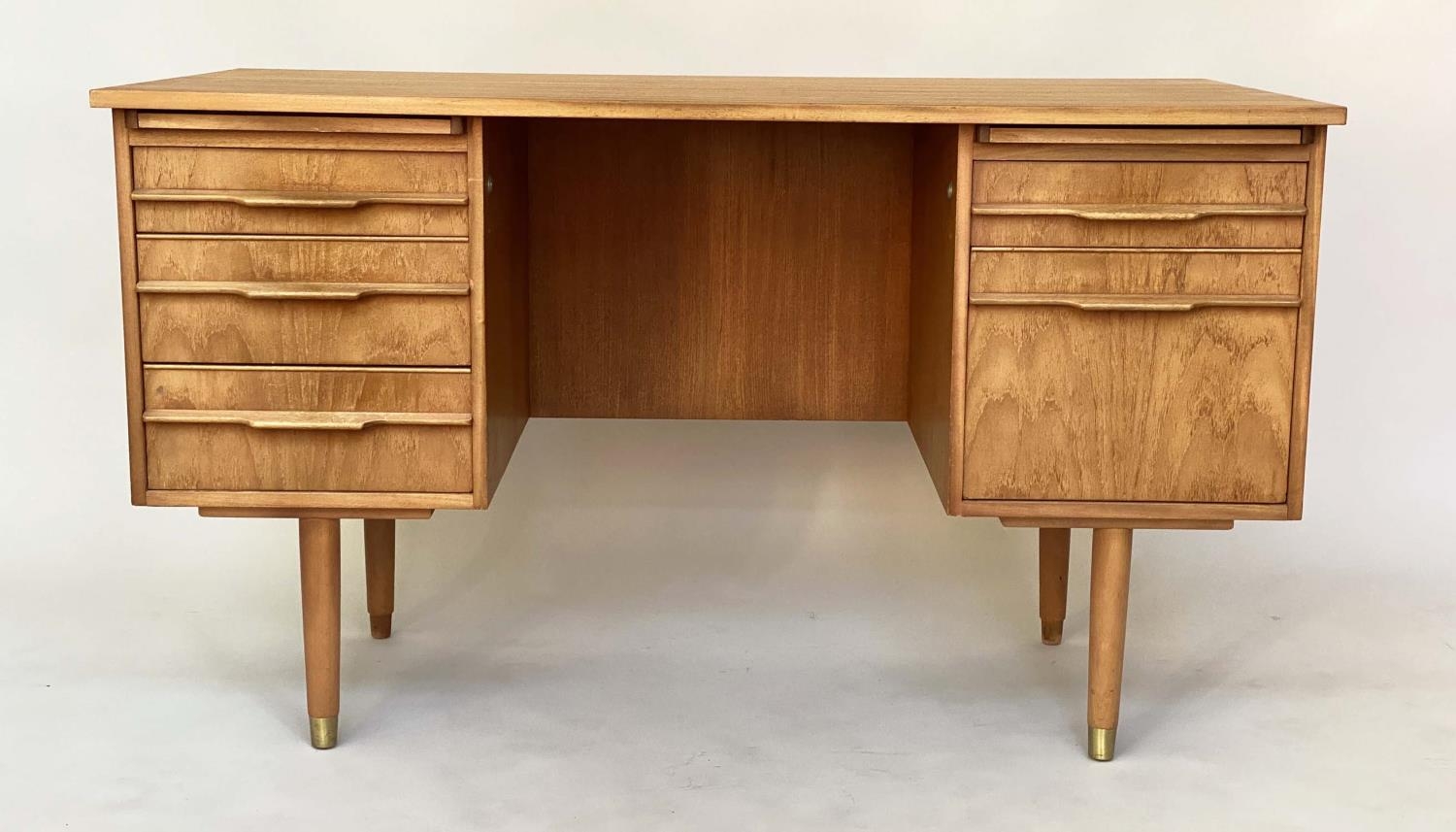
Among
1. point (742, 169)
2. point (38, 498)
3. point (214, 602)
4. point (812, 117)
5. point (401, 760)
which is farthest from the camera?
point (38, 498)

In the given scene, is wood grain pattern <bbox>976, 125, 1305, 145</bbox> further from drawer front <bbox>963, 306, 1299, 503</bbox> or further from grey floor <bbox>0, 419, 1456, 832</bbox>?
grey floor <bbox>0, 419, 1456, 832</bbox>

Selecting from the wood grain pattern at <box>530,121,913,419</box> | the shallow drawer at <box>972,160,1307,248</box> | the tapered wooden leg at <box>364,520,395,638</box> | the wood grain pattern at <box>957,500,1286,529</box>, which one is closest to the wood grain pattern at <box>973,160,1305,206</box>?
the shallow drawer at <box>972,160,1307,248</box>

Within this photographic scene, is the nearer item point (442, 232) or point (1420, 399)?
point (442, 232)

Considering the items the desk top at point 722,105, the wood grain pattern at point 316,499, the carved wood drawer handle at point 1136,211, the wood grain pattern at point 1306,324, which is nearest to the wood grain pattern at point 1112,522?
the wood grain pattern at point 1306,324

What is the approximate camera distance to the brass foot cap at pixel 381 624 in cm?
317

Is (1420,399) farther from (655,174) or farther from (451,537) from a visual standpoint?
(451,537)

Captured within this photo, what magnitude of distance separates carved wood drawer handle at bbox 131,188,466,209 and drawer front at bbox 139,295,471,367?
0.12m

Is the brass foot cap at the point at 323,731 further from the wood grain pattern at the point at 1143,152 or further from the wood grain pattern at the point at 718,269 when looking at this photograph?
the wood grain pattern at the point at 1143,152

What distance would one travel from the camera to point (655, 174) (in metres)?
3.06

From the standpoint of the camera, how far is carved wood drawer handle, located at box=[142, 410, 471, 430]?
96.7 inches

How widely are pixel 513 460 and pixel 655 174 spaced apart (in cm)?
83

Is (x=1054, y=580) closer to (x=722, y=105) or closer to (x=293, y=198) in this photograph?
(x=722, y=105)

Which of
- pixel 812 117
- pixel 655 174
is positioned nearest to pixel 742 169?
pixel 655 174

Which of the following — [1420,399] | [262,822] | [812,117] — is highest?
[812,117]
